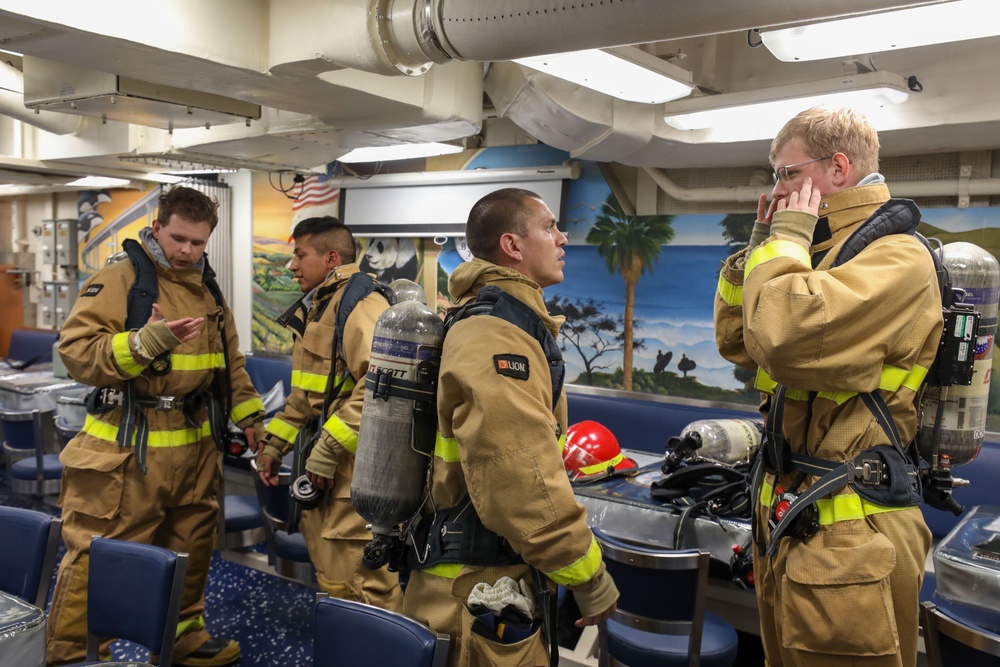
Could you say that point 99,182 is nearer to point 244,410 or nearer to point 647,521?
point 244,410

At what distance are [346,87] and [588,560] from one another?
2602 millimetres

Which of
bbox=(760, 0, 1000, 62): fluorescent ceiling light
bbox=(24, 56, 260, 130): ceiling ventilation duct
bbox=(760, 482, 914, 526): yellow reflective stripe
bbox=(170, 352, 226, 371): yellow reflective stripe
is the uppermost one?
bbox=(760, 0, 1000, 62): fluorescent ceiling light

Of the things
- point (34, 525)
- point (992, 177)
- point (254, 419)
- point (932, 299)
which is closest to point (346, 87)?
point (254, 419)

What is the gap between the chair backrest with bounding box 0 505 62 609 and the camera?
2521 mm

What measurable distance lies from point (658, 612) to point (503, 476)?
122cm

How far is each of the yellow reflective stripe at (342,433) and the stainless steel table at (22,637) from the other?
1.23 meters

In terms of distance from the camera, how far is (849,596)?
1.83m

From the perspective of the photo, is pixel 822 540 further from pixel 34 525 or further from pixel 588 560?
pixel 34 525

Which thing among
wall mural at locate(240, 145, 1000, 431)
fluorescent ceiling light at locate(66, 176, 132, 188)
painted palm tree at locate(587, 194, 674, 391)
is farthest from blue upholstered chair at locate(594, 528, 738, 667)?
fluorescent ceiling light at locate(66, 176, 132, 188)

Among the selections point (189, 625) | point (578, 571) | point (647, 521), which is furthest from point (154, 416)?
point (578, 571)

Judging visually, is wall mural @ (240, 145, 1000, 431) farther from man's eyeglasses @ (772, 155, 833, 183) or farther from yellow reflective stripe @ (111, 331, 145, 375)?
yellow reflective stripe @ (111, 331, 145, 375)

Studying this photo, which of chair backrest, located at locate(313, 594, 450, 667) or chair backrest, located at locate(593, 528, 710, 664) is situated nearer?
chair backrest, located at locate(313, 594, 450, 667)

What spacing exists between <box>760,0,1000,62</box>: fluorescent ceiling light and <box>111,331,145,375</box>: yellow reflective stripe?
109 inches

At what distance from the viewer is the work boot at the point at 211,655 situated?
3.56 metres
